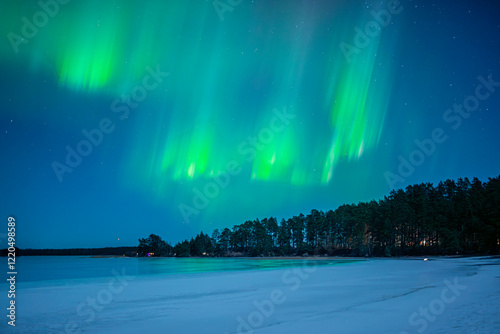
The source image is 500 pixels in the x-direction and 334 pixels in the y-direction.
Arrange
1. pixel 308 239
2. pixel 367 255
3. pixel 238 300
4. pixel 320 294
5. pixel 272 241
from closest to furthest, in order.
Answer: pixel 238 300
pixel 320 294
pixel 367 255
pixel 308 239
pixel 272 241

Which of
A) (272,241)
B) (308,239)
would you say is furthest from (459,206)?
(272,241)

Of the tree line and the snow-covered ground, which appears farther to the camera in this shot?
the tree line

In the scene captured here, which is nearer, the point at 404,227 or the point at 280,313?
the point at 280,313

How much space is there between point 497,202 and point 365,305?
6866 centimetres

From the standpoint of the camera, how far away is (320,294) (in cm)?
1983

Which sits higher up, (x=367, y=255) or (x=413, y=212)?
(x=413, y=212)

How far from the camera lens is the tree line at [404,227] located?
253 feet

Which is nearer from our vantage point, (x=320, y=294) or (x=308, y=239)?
(x=320, y=294)

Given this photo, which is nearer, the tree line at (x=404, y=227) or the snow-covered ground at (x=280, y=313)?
the snow-covered ground at (x=280, y=313)

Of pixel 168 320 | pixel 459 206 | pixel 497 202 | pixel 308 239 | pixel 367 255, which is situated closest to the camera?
pixel 168 320

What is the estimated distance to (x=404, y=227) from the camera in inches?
3959

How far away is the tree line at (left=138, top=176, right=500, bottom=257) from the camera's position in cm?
7712

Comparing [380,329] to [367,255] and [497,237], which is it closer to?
[497,237]

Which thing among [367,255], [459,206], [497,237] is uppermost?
[459,206]
